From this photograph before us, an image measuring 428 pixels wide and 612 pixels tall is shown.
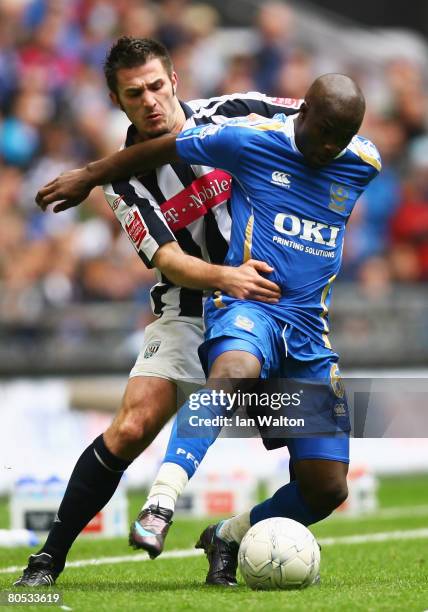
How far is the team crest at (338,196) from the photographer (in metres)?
6.20

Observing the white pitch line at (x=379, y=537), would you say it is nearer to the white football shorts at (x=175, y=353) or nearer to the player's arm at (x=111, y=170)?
the white football shorts at (x=175, y=353)

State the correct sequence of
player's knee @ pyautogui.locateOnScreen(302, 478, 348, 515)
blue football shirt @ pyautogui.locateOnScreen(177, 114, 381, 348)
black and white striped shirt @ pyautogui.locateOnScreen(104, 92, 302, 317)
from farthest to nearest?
black and white striped shirt @ pyautogui.locateOnScreen(104, 92, 302, 317)
player's knee @ pyautogui.locateOnScreen(302, 478, 348, 515)
blue football shirt @ pyautogui.locateOnScreen(177, 114, 381, 348)

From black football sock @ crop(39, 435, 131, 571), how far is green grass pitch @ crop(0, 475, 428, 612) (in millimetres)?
213

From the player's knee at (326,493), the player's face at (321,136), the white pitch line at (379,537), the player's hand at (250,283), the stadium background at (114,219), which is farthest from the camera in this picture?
the stadium background at (114,219)

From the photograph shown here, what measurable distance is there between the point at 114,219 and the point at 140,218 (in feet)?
28.5

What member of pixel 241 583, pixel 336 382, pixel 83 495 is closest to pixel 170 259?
pixel 336 382

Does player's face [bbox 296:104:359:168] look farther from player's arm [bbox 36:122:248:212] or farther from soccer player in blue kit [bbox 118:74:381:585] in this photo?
player's arm [bbox 36:122:248:212]

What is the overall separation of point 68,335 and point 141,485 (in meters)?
1.72

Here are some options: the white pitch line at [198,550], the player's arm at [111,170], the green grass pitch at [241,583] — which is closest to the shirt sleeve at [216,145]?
the player's arm at [111,170]

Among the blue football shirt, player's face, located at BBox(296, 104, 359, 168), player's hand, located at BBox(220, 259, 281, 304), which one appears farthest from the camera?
the blue football shirt

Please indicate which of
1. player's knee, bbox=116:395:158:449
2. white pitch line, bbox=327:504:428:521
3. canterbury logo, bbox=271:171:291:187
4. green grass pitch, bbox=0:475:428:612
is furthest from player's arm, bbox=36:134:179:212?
white pitch line, bbox=327:504:428:521

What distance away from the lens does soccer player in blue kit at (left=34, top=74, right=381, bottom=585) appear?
235 inches

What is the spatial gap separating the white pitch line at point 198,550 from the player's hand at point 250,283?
2.30 metres

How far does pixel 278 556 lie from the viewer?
19.7 feet
